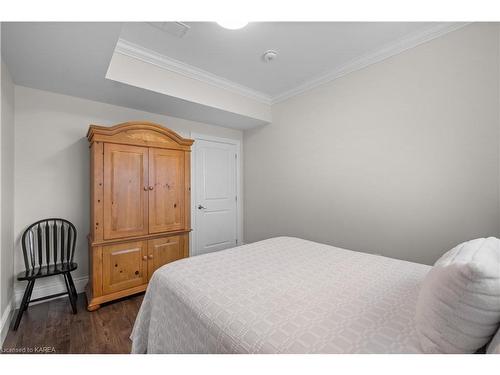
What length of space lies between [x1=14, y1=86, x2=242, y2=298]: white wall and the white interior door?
137 centimetres

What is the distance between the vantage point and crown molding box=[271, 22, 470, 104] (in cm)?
194

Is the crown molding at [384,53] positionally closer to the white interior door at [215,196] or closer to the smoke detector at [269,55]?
the smoke detector at [269,55]

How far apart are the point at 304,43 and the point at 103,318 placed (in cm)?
326

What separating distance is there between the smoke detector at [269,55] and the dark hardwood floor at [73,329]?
115 inches

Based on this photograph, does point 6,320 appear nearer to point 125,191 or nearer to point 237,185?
point 125,191

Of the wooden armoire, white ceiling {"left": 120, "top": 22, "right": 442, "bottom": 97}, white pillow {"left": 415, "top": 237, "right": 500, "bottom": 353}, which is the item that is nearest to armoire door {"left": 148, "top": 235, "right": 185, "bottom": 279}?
the wooden armoire

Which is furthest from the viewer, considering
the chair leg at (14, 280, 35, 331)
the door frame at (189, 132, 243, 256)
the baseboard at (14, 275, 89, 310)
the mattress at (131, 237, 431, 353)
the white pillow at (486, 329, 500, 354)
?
the door frame at (189, 132, 243, 256)

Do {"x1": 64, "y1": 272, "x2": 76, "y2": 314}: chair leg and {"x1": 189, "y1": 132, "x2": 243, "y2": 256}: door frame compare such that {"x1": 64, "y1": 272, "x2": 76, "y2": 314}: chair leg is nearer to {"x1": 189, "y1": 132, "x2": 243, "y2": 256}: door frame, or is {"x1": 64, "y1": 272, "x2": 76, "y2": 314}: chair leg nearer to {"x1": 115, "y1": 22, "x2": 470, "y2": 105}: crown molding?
{"x1": 189, "y1": 132, "x2": 243, "y2": 256}: door frame

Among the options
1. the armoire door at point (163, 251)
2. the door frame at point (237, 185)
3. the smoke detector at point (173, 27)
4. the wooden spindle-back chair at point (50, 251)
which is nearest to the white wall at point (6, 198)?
the wooden spindle-back chair at point (50, 251)

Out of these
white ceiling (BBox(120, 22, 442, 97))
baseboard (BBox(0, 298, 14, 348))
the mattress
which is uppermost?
white ceiling (BBox(120, 22, 442, 97))

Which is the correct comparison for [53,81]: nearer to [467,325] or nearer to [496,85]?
[467,325]

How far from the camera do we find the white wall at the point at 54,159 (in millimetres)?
2279
